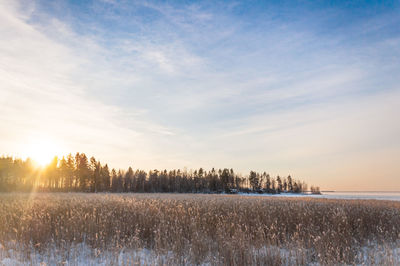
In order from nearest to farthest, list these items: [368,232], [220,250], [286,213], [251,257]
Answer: [251,257] → [220,250] → [368,232] → [286,213]

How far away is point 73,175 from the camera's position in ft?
269

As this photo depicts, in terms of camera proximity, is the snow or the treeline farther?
the treeline

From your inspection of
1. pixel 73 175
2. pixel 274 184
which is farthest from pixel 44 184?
pixel 274 184

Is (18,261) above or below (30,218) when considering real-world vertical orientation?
below

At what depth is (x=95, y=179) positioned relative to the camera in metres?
84.1

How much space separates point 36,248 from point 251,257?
19.9 feet

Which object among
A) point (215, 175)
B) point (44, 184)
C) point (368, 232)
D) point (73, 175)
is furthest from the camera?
point (215, 175)

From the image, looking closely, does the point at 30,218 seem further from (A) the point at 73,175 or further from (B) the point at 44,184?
(B) the point at 44,184

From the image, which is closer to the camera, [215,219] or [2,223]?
[2,223]

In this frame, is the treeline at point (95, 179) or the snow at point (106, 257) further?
the treeline at point (95, 179)

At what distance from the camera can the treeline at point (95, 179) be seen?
254 feet

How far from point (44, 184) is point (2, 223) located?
9581 cm

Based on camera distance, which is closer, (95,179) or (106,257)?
(106,257)

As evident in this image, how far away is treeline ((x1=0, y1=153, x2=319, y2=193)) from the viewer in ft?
254
